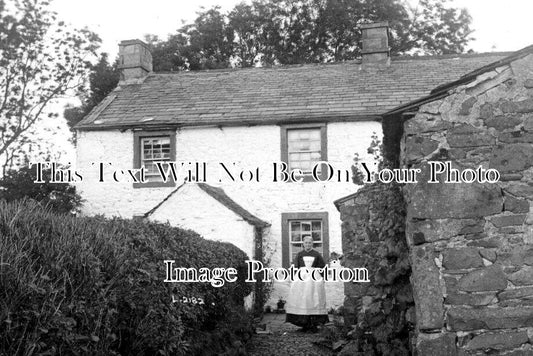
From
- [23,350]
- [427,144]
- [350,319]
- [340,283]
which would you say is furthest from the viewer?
[340,283]

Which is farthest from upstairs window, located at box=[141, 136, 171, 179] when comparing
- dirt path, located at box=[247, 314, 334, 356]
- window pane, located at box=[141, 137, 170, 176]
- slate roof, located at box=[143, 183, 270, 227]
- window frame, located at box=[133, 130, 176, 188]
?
dirt path, located at box=[247, 314, 334, 356]

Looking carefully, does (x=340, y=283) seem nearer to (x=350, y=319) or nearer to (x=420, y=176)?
(x=350, y=319)

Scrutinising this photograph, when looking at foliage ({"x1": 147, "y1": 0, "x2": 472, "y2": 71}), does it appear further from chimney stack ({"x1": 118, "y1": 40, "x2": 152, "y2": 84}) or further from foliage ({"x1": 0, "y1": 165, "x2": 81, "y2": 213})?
foliage ({"x1": 0, "y1": 165, "x2": 81, "y2": 213})

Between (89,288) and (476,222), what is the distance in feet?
11.5

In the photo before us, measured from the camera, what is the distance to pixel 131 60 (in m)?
19.3

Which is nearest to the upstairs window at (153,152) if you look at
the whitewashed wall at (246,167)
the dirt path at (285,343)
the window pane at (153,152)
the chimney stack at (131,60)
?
the window pane at (153,152)


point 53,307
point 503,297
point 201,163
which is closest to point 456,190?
point 503,297

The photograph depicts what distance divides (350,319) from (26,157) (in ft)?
56.6

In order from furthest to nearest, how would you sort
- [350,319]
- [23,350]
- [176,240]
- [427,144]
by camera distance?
[350,319] < [176,240] < [427,144] < [23,350]

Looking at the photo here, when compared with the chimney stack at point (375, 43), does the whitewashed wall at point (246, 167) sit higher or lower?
lower

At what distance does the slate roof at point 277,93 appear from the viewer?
51.8 feet

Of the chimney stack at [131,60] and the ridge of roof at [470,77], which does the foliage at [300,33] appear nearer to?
the chimney stack at [131,60]

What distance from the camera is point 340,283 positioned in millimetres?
14688

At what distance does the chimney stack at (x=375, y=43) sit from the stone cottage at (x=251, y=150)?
1.91 feet
